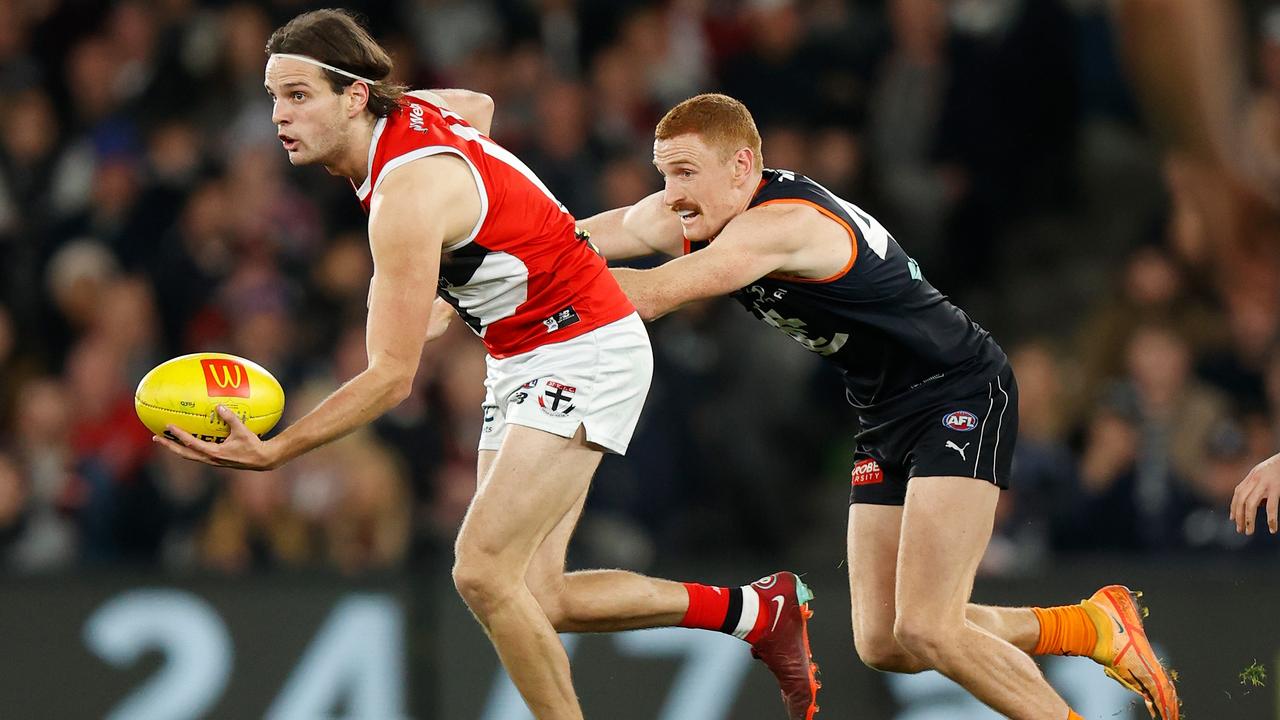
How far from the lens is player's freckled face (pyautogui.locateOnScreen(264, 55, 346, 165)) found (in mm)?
5387

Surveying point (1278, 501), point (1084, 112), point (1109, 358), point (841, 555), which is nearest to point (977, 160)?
point (1084, 112)

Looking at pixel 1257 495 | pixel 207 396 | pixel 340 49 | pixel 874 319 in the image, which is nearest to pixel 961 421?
pixel 874 319

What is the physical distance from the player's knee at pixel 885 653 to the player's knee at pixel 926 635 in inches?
11.7

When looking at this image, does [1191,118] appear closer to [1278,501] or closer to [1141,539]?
[1141,539]

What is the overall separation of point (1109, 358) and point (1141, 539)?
4.24 ft

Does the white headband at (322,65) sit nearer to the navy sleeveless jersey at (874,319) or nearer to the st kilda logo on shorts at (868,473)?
the navy sleeveless jersey at (874,319)

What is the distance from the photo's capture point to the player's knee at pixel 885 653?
20.6ft

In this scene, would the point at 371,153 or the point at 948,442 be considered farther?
the point at 948,442

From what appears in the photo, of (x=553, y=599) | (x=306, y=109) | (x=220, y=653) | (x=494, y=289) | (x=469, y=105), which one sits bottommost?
(x=220, y=653)

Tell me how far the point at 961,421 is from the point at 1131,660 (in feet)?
4.12

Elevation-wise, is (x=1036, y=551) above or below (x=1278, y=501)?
below

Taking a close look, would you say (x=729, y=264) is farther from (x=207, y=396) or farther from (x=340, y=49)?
(x=207, y=396)

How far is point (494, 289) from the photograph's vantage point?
5.57m

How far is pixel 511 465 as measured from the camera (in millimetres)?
5469
